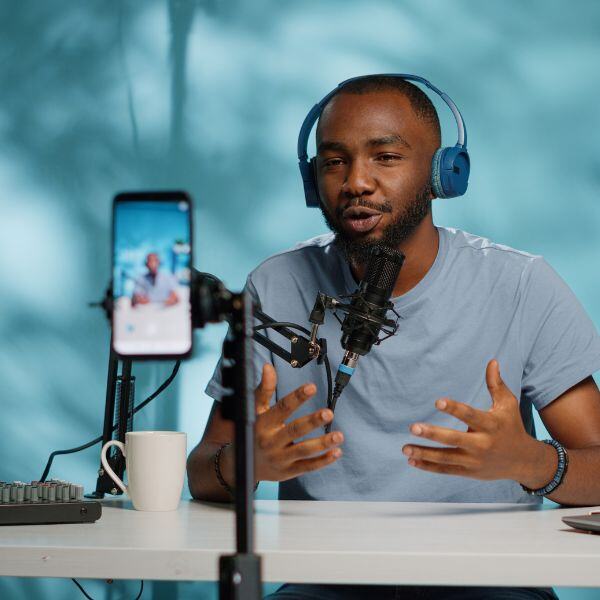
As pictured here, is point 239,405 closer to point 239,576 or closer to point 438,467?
point 239,576

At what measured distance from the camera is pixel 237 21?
3.19m

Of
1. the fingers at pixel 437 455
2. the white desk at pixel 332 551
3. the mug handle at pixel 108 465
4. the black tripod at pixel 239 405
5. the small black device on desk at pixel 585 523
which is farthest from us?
the mug handle at pixel 108 465

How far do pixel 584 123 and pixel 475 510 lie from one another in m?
1.88

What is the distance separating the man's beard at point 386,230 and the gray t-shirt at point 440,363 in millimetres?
101

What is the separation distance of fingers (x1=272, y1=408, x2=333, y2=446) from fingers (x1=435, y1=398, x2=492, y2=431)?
17cm

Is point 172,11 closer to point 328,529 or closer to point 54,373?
point 54,373

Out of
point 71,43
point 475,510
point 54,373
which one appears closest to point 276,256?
point 475,510

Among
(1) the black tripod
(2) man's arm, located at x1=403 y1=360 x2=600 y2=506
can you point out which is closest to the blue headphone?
(2) man's arm, located at x1=403 y1=360 x2=600 y2=506

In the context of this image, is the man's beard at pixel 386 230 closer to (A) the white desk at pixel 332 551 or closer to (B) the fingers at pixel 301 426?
(B) the fingers at pixel 301 426

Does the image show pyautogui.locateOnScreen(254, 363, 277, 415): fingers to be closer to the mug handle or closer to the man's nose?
the mug handle

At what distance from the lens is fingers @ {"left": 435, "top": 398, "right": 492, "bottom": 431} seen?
4.43 ft

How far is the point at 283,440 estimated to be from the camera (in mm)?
1423

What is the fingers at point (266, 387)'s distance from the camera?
1429 mm

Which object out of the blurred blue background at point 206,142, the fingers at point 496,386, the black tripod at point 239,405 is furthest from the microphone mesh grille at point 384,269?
the blurred blue background at point 206,142
